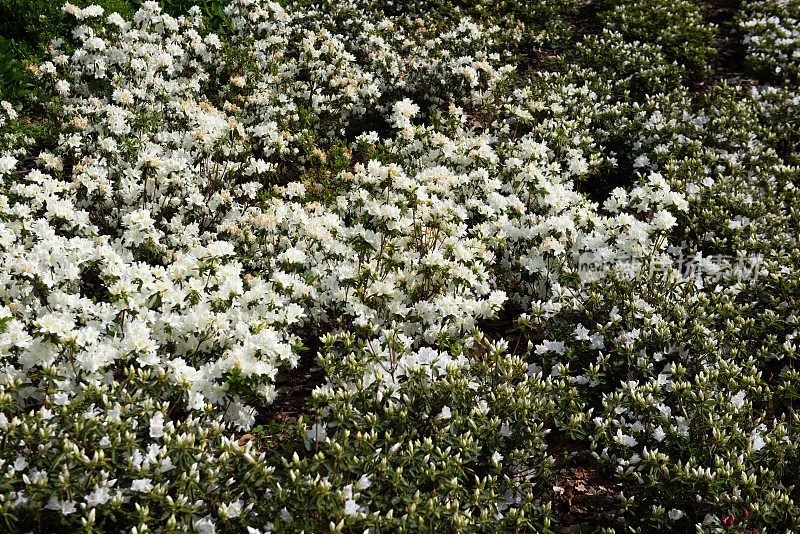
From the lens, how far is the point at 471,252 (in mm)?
4961

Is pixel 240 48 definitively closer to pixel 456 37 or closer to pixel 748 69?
pixel 456 37

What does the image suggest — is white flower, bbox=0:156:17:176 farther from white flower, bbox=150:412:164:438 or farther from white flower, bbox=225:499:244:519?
white flower, bbox=225:499:244:519

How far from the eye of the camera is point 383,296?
14.8 ft

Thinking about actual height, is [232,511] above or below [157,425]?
below

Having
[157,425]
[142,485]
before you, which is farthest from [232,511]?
[157,425]

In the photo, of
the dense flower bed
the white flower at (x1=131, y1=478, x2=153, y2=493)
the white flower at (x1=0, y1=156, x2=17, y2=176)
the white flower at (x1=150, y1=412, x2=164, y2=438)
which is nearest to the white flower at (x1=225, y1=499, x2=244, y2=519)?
the dense flower bed

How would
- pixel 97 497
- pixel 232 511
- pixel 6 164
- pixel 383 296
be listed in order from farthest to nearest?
pixel 6 164, pixel 383 296, pixel 232 511, pixel 97 497

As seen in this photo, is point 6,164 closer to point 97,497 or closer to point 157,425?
point 157,425

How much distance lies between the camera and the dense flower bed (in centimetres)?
309

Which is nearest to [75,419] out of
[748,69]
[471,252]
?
[471,252]

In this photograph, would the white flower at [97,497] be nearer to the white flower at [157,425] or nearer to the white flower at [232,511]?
the white flower at [157,425]

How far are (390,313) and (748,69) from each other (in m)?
8.35

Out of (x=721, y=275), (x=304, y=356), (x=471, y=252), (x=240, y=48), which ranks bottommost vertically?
(x=304, y=356)

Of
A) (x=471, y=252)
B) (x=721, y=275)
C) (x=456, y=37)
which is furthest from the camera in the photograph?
(x=456, y=37)
